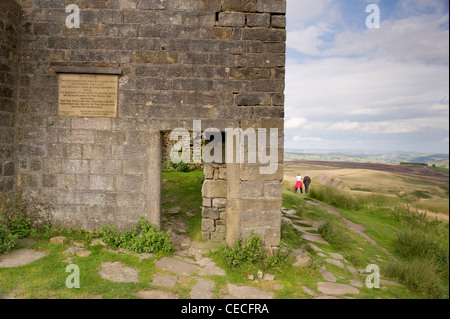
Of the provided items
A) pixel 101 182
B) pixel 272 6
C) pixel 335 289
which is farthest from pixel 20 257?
pixel 272 6

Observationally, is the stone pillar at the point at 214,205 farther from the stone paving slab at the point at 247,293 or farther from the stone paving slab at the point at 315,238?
the stone paving slab at the point at 315,238

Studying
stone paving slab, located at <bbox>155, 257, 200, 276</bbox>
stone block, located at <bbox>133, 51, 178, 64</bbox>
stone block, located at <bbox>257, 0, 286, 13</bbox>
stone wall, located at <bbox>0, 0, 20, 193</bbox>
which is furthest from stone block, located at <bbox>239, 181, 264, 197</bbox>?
stone wall, located at <bbox>0, 0, 20, 193</bbox>

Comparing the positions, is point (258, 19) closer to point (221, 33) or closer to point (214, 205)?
point (221, 33)

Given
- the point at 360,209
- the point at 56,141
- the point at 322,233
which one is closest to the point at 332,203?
the point at 360,209

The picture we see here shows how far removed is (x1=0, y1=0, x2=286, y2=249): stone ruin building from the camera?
4.63 meters

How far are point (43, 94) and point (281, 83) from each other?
183 inches

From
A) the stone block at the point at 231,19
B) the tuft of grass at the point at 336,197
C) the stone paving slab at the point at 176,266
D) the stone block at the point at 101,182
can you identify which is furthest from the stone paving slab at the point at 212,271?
the tuft of grass at the point at 336,197

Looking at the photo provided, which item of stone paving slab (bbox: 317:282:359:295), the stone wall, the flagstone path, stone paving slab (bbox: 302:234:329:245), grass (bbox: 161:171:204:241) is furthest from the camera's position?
stone paving slab (bbox: 302:234:329:245)

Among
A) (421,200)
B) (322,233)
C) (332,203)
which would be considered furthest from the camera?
(332,203)

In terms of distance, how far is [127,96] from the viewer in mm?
4750

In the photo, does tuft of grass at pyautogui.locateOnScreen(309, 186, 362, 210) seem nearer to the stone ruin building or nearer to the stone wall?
the stone ruin building

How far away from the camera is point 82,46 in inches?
187
